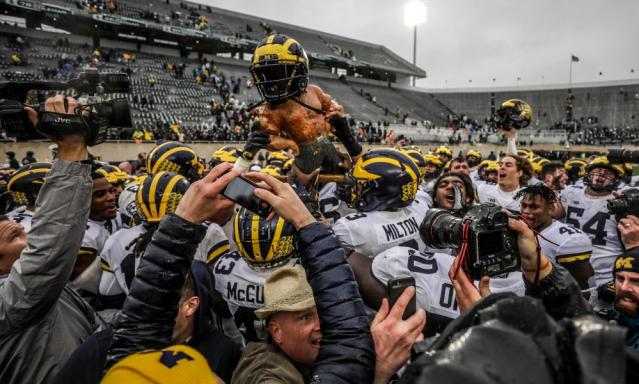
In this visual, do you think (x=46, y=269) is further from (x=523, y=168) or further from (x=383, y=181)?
(x=523, y=168)

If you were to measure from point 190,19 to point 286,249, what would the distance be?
38.4 meters

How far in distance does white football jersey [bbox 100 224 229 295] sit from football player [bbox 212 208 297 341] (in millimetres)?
305

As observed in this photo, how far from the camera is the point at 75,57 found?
86.7 ft

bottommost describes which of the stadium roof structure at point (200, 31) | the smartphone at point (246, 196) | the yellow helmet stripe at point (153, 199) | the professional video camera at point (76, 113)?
the yellow helmet stripe at point (153, 199)

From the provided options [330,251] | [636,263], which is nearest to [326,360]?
[330,251]

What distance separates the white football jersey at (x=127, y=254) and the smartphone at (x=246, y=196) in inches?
58.6

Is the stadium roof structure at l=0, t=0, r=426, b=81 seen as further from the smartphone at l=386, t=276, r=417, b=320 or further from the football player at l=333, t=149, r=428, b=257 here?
the smartphone at l=386, t=276, r=417, b=320

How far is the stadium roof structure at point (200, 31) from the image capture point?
91.7 ft

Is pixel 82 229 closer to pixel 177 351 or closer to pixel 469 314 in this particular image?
pixel 177 351

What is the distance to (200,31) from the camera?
3331 centimetres

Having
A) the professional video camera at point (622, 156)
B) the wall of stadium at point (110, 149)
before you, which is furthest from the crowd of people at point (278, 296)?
the wall of stadium at point (110, 149)

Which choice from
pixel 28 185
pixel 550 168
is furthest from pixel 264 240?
pixel 550 168

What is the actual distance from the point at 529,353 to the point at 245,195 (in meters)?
0.80

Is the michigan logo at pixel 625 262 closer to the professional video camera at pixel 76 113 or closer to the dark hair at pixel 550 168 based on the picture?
the professional video camera at pixel 76 113
